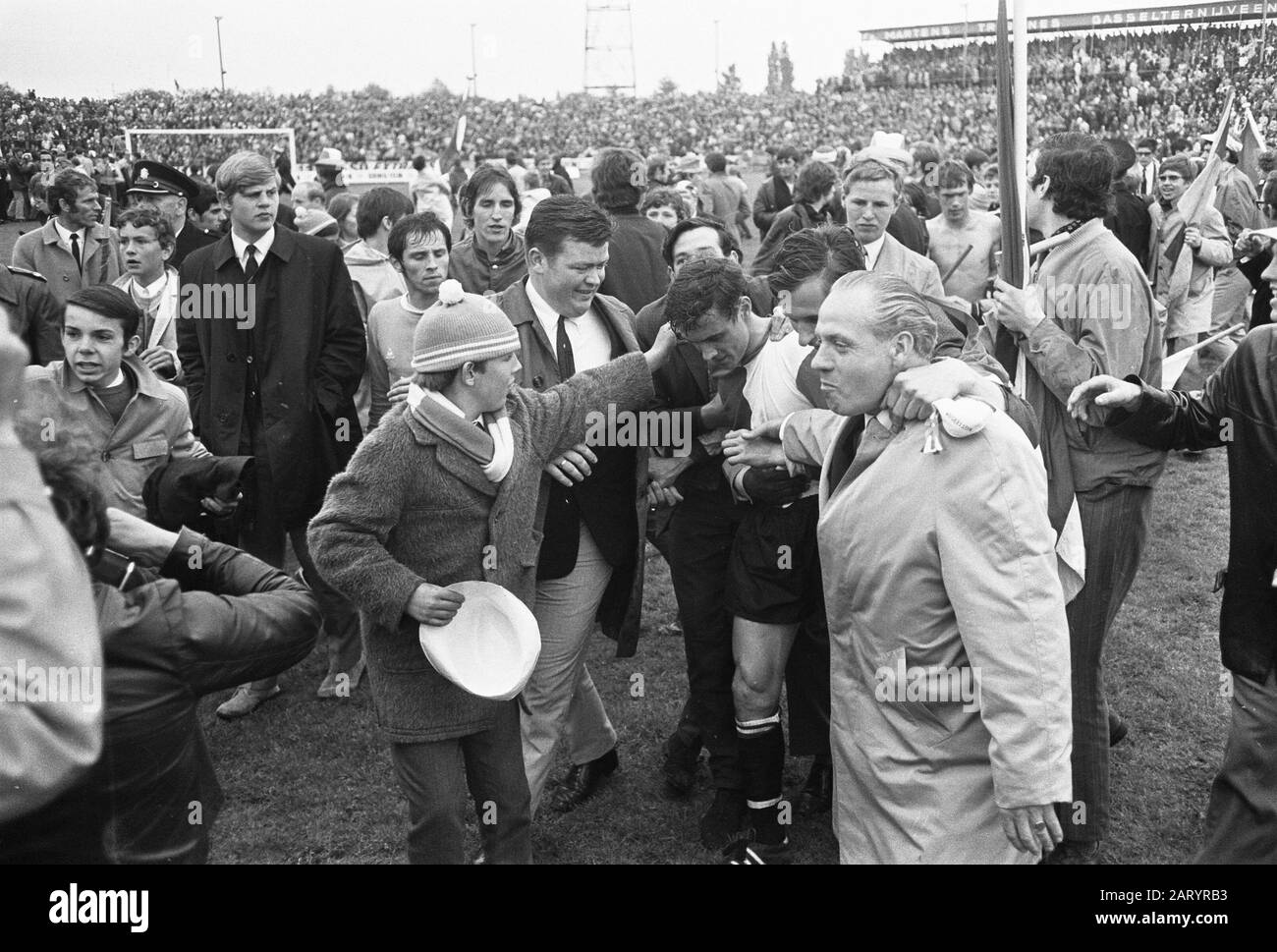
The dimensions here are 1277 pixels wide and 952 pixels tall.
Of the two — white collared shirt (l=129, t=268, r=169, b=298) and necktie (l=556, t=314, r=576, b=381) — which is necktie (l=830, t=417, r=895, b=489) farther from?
white collared shirt (l=129, t=268, r=169, b=298)

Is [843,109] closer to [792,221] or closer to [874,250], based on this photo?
[792,221]

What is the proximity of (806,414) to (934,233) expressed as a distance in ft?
17.2

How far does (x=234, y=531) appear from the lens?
4.87 metres

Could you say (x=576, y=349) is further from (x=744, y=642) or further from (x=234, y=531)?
(x=234, y=531)

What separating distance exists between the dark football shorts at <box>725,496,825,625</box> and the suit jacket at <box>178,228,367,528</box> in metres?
2.35

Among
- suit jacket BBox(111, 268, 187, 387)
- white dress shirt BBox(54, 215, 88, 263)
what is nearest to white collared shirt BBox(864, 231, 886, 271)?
suit jacket BBox(111, 268, 187, 387)

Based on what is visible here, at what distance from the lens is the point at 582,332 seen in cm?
449

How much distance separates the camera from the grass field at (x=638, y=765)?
4582 millimetres

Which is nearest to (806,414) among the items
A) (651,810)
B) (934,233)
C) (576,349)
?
(576,349)

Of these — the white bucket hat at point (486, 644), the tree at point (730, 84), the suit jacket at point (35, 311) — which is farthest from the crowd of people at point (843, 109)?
the white bucket hat at point (486, 644)

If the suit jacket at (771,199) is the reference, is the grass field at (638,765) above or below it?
below

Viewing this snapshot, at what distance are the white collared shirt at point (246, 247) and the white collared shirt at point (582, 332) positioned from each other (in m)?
1.78

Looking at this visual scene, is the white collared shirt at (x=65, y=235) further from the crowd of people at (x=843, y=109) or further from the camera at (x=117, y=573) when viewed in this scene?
the crowd of people at (x=843, y=109)

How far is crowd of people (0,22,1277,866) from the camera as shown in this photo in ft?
8.23
